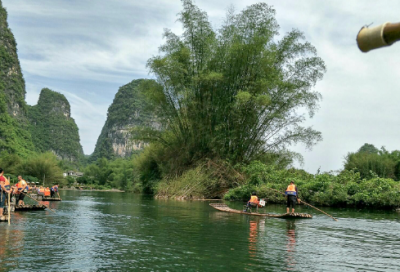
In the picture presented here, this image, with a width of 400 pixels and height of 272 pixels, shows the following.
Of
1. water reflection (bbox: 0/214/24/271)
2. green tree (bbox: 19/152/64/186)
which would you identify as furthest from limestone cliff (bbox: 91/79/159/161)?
water reflection (bbox: 0/214/24/271)

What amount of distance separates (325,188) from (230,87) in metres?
9.24

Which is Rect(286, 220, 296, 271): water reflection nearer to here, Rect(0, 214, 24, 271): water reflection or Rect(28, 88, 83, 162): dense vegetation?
Rect(0, 214, 24, 271): water reflection

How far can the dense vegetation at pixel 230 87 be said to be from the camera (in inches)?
1031

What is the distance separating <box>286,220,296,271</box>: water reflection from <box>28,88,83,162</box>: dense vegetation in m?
122

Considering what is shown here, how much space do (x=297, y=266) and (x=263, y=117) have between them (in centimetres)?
2022

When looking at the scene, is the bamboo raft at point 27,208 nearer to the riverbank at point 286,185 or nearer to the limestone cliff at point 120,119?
the riverbank at point 286,185

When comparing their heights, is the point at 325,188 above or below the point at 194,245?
above

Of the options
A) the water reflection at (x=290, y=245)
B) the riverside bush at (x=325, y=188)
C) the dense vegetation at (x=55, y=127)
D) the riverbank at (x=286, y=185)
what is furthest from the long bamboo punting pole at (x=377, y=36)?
the dense vegetation at (x=55, y=127)

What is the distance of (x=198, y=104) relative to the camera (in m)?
27.3

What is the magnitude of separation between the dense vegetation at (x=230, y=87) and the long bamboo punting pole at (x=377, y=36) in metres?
23.3

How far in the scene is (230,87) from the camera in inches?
1064

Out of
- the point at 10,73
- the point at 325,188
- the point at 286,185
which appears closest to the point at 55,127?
the point at 10,73

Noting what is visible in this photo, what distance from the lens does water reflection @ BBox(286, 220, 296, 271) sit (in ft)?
23.1

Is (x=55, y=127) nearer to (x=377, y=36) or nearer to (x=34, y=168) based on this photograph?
(x=34, y=168)
